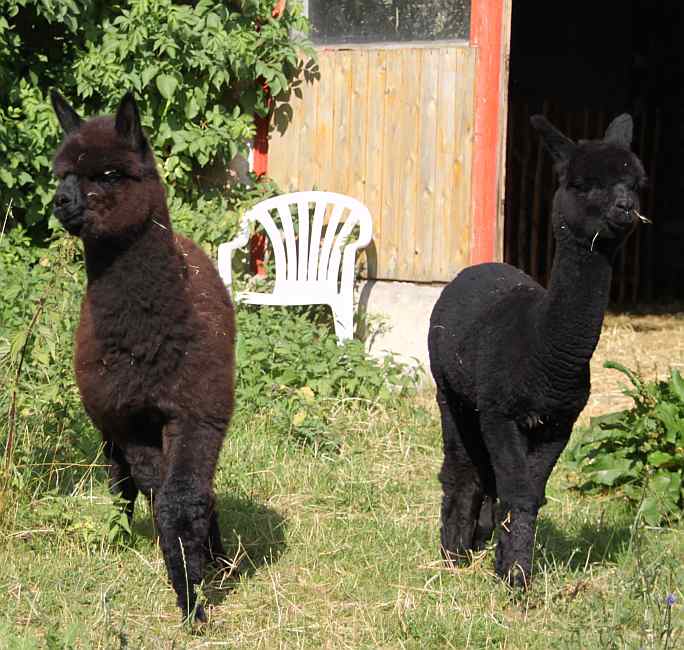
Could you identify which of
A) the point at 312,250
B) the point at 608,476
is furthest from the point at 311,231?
the point at 608,476

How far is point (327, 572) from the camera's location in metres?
4.57

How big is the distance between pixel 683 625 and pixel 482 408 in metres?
1.02

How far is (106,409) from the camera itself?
13.1ft

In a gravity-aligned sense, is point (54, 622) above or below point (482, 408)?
below

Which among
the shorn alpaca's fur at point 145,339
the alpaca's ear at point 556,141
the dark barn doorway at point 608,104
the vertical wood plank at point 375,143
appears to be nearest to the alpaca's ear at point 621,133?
the alpaca's ear at point 556,141

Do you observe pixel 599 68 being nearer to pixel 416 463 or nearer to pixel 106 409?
pixel 416 463

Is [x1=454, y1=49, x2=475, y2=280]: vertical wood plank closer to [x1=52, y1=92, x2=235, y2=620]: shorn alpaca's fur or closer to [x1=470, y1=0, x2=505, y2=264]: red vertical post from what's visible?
[x1=470, y1=0, x2=505, y2=264]: red vertical post

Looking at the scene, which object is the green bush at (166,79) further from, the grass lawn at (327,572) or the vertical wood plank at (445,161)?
the grass lawn at (327,572)

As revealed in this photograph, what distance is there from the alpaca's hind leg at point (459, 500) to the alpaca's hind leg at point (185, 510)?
1.13m

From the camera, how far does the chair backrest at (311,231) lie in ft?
26.0

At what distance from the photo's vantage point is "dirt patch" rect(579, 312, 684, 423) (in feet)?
25.8

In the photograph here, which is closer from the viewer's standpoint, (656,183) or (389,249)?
(389,249)

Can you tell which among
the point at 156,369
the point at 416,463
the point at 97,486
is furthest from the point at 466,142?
the point at 156,369

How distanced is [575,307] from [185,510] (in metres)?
1.54
